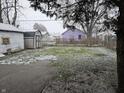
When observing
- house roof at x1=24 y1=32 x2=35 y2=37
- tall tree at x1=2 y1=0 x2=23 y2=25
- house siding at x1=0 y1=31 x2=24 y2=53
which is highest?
tall tree at x1=2 y1=0 x2=23 y2=25

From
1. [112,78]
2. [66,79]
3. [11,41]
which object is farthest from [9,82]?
[11,41]

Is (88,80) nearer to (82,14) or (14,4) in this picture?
(82,14)

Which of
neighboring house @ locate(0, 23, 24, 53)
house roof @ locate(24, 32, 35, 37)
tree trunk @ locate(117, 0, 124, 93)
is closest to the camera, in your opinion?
tree trunk @ locate(117, 0, 124, 93)

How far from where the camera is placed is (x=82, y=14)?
19.0ft

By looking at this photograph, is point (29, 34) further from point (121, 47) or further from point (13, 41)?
point (121, 47)

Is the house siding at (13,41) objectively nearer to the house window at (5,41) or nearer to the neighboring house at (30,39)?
the house window at (5,41)

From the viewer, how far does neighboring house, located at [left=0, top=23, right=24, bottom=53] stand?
49.7ft

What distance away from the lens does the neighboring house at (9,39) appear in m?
15.1

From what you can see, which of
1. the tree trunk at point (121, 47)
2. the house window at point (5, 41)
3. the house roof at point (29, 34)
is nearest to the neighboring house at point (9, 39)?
the house window at point (5, 41)

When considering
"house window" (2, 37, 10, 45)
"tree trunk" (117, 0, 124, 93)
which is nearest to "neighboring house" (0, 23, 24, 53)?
"house window" (2, 37, 10, 45)

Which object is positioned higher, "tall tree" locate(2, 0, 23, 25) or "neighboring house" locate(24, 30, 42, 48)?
"tall tree" locate(2, 0, 23, 25)

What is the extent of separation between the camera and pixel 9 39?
16.4 meters

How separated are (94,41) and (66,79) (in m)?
19.3

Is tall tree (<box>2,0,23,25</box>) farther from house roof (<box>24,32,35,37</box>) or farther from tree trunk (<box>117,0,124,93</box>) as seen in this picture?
tree trunk (<box>117,0,124,93</box>)
